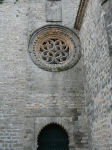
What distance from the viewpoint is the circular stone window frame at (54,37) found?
25.7ft

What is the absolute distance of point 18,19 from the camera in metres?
8.65

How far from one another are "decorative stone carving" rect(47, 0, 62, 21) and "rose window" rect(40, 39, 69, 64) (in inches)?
42.0

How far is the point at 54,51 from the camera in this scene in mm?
8406

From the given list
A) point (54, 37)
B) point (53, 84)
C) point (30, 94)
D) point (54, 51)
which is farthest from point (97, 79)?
point (54, 37)

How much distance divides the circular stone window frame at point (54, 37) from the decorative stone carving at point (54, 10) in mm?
446

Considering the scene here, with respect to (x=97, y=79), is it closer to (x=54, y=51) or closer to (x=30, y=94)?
(x=30, y=94)

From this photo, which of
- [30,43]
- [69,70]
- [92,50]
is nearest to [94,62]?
[92,50]

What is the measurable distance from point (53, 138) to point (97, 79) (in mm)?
2877

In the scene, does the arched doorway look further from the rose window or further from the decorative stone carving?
the decorative stone carving

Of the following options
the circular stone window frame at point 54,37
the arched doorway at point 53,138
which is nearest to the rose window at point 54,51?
the circular stone window frame at point 54,37

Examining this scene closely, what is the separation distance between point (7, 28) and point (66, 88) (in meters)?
3.92

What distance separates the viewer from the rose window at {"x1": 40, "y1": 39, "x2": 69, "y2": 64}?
820 cm

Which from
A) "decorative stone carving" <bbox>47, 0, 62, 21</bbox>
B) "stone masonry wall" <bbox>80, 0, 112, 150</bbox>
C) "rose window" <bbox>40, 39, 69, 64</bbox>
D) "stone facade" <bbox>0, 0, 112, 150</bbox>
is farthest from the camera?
"decorative stone carving" <bbox>47, 0, 62, 21</bbox>

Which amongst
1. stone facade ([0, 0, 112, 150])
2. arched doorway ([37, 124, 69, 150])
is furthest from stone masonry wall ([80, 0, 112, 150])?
arched doorway ([37, 124, 69, 150])
